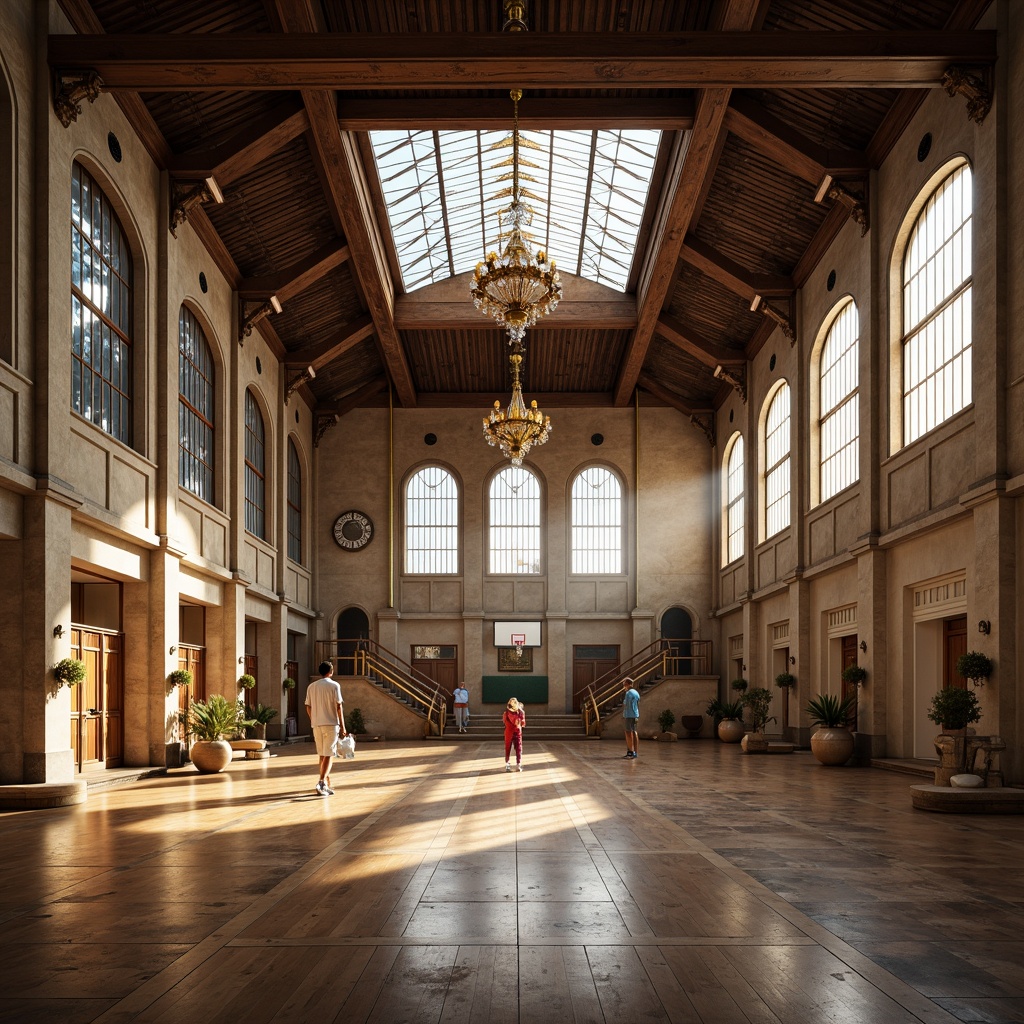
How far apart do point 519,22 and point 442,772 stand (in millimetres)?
11258

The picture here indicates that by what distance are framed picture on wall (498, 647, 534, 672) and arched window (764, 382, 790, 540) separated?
29.0 ft

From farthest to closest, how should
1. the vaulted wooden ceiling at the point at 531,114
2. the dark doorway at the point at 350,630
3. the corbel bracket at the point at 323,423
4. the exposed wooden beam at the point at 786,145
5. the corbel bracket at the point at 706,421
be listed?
the corbel bracket at the point at 706,421, the corbel bracket at the point at 323,423, the dark doorway at the point at 350,630, the exposed wooden beam at the point at 786,145, the vaulted wooden ceiling at the point at 531,114

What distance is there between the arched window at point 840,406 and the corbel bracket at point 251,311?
38.4 ft

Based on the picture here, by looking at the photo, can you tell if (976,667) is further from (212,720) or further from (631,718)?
(212,720)

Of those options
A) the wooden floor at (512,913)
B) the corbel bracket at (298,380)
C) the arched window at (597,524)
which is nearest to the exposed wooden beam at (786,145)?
the wooden floor at (512,913)

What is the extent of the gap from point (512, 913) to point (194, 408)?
16.2 meters

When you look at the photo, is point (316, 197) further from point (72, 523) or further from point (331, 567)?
point (331, 567)

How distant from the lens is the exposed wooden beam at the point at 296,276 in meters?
22.7

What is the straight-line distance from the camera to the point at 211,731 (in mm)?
17703

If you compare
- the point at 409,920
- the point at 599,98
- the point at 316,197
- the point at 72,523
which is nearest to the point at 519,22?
the point at 599,98

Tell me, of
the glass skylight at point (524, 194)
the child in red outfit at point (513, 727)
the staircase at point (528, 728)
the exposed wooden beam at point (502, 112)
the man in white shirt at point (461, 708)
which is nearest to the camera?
the child in red outfit at point (513, 727)

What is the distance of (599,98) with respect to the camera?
1786cm

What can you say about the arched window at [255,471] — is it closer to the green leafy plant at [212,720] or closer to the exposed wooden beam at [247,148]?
the green leafy plant at [212,720]

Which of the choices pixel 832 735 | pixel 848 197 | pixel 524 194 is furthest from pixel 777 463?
pixel 832 735
